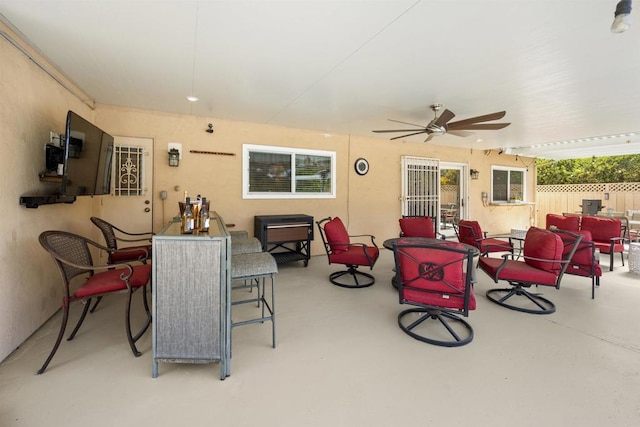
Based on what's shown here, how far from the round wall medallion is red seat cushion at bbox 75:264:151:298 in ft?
15.1

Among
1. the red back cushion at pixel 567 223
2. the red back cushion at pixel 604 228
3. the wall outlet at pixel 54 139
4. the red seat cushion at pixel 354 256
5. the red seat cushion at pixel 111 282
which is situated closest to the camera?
the red seat cushion at pixel 111 282

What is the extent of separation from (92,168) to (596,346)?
5.16 metres

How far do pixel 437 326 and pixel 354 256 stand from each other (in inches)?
55.7

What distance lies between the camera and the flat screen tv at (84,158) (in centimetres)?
247

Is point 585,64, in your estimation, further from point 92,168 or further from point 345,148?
point 92,168

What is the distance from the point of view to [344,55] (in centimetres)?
267

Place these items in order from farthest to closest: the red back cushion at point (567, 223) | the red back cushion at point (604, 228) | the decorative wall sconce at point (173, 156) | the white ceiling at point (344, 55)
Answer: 1. the red back cushion at point (567, 223)
2. the red back cushion at point (604, 228)
3. the decorative wall sconce at point (173, 156)
4. the white ceiling at point (344, 55)

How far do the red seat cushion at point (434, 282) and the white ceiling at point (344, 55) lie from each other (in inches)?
71.8

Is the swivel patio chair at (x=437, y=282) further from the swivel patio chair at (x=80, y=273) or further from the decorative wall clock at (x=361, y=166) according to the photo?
the decorative wall clock at (x=361, y=166)

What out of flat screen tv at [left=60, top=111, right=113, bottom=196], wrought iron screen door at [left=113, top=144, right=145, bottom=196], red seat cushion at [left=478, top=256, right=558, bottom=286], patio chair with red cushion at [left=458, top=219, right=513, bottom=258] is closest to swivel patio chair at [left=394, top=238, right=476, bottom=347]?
red seat cushion at [left=478, top=256, right=558, bottom=286]

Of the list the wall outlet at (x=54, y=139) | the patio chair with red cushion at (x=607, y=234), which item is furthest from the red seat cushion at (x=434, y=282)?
the patio chair with red cushion at (x=607, y=234)

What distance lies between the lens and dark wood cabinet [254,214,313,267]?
4.66 m

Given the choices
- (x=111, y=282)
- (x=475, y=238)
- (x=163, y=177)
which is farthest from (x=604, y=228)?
(x=163, y=177)

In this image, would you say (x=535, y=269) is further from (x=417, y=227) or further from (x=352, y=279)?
(x=352, y=279)
